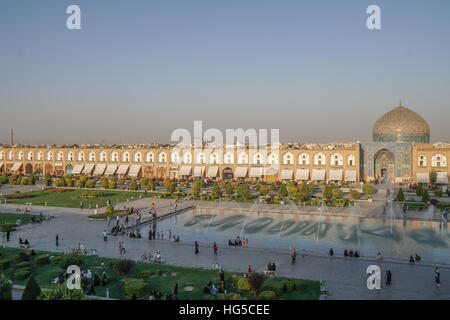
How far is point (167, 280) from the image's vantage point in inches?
521

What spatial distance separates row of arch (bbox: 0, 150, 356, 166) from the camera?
43375mm

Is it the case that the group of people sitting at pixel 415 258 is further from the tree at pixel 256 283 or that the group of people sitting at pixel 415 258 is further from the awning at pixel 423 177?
the awning at pixel 423 177

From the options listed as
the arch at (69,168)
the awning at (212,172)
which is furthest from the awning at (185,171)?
the arch at (69,168)

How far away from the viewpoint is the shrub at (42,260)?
49.2 ft

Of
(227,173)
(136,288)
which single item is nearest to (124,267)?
Answer: (136,288)

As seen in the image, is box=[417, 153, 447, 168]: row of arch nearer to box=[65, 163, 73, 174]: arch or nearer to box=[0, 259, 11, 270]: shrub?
box=[0, 259, 11, 270]: shrub

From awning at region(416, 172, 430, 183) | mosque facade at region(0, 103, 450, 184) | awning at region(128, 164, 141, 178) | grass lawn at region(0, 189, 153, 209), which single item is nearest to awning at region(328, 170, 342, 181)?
mosque facade at region(0, 103, 450, 184)

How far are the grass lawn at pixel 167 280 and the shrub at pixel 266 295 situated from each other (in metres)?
0.27

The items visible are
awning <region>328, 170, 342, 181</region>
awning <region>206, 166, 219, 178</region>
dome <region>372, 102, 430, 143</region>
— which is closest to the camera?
awning <region>328, 170, 342, 181</region>

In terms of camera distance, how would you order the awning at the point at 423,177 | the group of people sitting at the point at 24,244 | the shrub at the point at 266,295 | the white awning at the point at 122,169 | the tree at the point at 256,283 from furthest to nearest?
the white awning at the point at 122,169 < the awning at the point at 423,177 < the group of people sitting at the point at 24,244 < the tree at the point at 256,283 < the shrub at the point at 266,295

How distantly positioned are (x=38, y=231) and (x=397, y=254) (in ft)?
56.4

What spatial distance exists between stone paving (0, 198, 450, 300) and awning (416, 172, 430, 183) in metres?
26.8

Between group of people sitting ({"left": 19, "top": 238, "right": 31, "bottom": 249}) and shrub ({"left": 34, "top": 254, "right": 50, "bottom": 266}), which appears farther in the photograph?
group of people sitting ({"left": 19, "top": 238, "right": 31, "bottom": 249})
